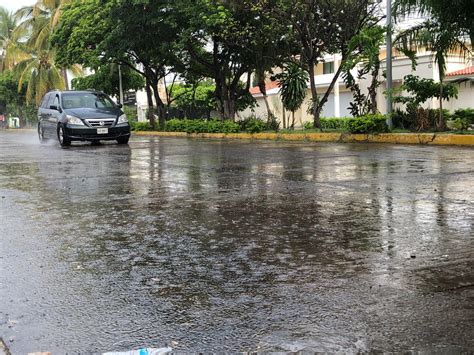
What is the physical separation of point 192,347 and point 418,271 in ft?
5.80

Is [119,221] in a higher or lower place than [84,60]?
lower

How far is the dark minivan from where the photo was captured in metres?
18.5

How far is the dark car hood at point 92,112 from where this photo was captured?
61.1 feet

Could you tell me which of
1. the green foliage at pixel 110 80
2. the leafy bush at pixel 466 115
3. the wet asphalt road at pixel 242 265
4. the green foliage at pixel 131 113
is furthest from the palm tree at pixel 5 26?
the wet asphalt road at pixel 242 265

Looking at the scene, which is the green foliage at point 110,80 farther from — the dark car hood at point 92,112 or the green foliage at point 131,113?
the dark car hood at point 92,112

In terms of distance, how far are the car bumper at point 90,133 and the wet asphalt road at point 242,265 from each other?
32.7ft

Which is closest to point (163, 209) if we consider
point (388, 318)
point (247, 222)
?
point (247, 222)

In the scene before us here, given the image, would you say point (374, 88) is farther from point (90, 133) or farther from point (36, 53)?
point (36, 53)

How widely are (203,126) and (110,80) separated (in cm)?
1543

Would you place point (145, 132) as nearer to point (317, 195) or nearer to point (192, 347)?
point (317, 195)

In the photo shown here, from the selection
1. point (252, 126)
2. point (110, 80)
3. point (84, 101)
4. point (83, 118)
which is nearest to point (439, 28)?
point (252, 126)

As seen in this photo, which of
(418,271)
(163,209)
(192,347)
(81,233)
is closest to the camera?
(192,347)

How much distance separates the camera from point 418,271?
12.8ft

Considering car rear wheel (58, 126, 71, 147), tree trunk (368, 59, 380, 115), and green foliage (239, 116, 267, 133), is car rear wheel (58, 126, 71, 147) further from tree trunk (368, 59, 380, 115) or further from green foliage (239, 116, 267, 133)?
tree trunk (368, 59, 380, 115)
